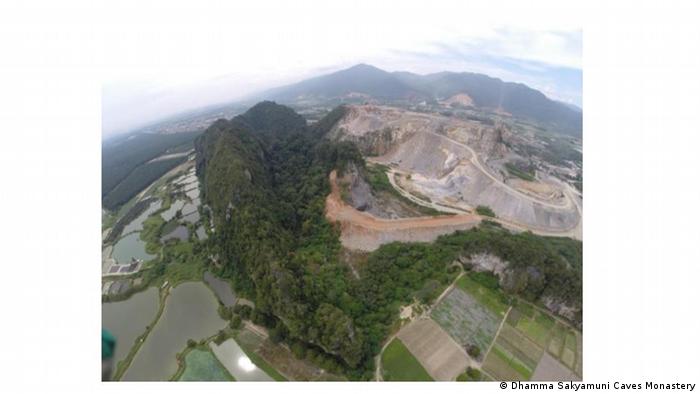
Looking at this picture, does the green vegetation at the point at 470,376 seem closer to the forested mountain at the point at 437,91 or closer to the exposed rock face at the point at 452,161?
the exposed rock face at the point at 452,161

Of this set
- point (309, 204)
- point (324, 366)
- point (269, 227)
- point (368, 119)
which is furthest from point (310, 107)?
point (324, 366)

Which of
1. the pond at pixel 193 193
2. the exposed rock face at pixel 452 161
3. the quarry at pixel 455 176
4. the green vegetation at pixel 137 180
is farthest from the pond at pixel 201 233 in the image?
the exposed rock face at pixel 452 161

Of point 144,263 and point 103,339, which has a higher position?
point 103,339

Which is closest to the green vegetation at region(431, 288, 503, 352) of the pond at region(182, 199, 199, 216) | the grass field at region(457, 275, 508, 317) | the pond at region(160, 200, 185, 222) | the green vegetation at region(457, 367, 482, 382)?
the grass field at region(457, 275, 508, 317)

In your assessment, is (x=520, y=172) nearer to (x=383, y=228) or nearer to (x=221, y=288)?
(x=383, y=228)

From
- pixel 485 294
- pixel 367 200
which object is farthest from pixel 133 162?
pixel 485 294

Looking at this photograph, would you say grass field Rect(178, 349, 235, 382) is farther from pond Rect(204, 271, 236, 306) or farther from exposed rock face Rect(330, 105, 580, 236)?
exposed rock face Rect(330, 105, 580, 236)

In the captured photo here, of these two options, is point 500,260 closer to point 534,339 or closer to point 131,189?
point 534,339
